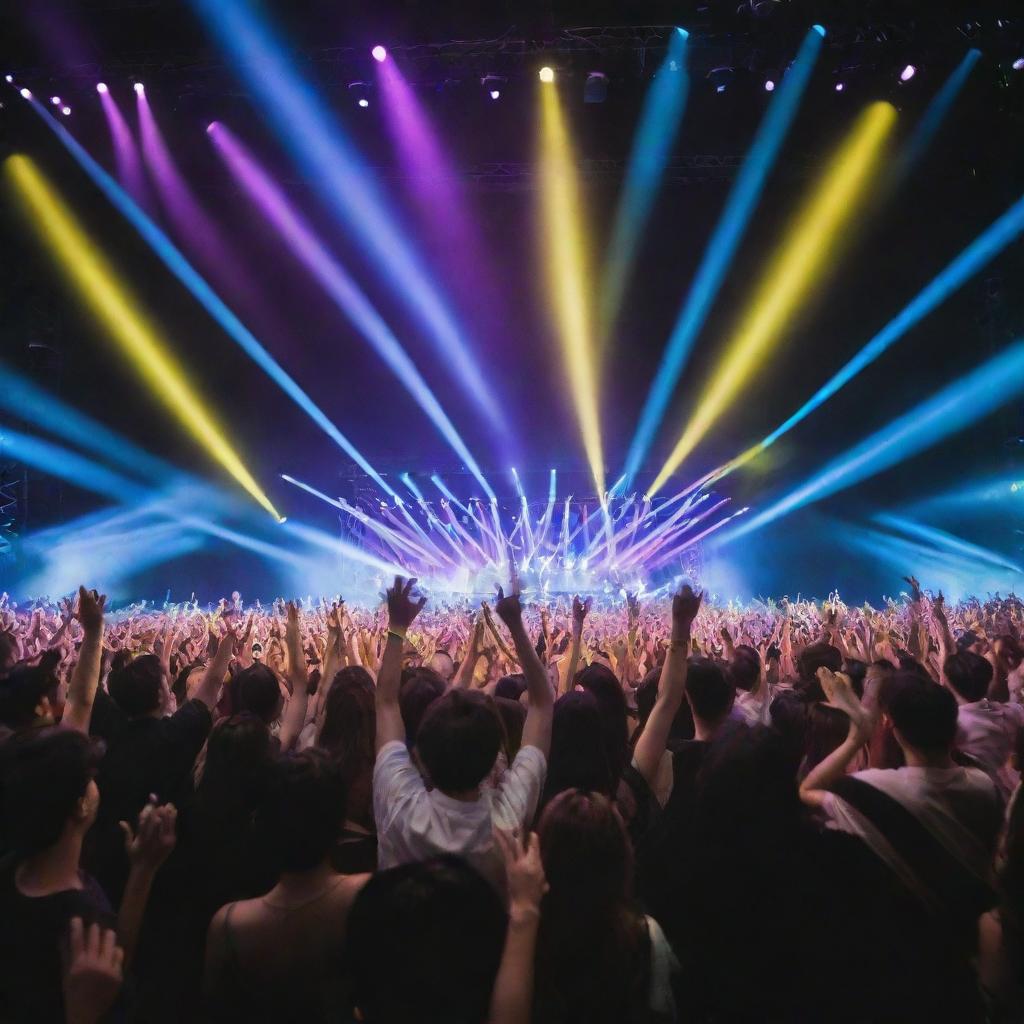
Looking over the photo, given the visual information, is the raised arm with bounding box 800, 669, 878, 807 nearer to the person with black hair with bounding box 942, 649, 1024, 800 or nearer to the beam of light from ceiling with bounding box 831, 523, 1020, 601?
the person with black hair with bounding box 942, 649, 1024, 800

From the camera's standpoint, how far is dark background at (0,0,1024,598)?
10.6 meters

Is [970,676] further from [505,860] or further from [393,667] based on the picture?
[505,860]

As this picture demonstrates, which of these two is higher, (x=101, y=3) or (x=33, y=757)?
(x=101, y=3)

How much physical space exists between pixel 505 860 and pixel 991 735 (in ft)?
8.29

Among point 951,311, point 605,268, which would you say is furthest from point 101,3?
point 951,311

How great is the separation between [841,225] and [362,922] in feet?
52.2

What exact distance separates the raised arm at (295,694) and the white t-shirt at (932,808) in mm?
1979

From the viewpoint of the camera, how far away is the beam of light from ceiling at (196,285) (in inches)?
509

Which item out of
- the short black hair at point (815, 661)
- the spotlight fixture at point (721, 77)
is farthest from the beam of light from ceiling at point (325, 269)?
the short black hair at point (815, 661)

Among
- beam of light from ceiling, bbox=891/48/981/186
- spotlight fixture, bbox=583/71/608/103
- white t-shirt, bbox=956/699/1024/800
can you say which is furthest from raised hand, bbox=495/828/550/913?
beam of light from ceiling, bbox=891/48/981/186

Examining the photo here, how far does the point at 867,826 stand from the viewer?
1998 millimetres

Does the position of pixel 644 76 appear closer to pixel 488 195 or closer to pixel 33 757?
pixel 488 195

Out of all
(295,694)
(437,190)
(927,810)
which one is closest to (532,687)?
(927,810)

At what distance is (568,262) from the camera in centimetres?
1596
